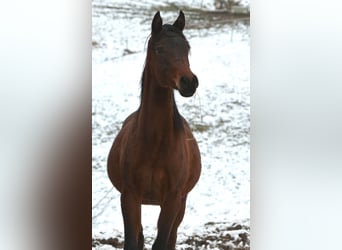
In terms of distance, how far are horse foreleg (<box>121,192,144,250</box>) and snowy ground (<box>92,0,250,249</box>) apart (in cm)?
1

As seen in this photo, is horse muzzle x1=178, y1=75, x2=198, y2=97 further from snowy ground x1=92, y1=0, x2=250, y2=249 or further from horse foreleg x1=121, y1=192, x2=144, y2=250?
horse foreleg x1=121, y1=192, x2=144, y2=250

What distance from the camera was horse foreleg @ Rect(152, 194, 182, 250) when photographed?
1498 millimetres

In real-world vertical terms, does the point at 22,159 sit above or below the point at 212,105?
below

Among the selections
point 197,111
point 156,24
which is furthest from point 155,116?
point 156,24

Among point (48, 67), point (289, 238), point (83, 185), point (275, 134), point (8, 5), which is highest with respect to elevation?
point (8, 5)

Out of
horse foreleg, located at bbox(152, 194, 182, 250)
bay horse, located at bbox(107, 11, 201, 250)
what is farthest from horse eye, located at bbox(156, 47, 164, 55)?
horse foreleg, located at bbox(152, 194, 182, 250)

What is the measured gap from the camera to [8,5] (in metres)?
1.53

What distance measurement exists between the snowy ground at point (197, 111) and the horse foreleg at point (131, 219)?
14 mm

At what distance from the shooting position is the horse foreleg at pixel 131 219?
4.93 ft

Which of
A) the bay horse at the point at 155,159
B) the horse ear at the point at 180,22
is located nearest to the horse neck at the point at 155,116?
the bay horse at the point at 155,159

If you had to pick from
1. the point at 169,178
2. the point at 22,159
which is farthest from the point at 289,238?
the point at 22,159

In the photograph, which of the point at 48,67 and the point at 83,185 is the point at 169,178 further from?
the point at 48,67

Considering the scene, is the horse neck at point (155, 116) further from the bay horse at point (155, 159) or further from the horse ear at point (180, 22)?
the horse ear at point (180, 22)

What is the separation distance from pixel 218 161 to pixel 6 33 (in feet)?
1.81
